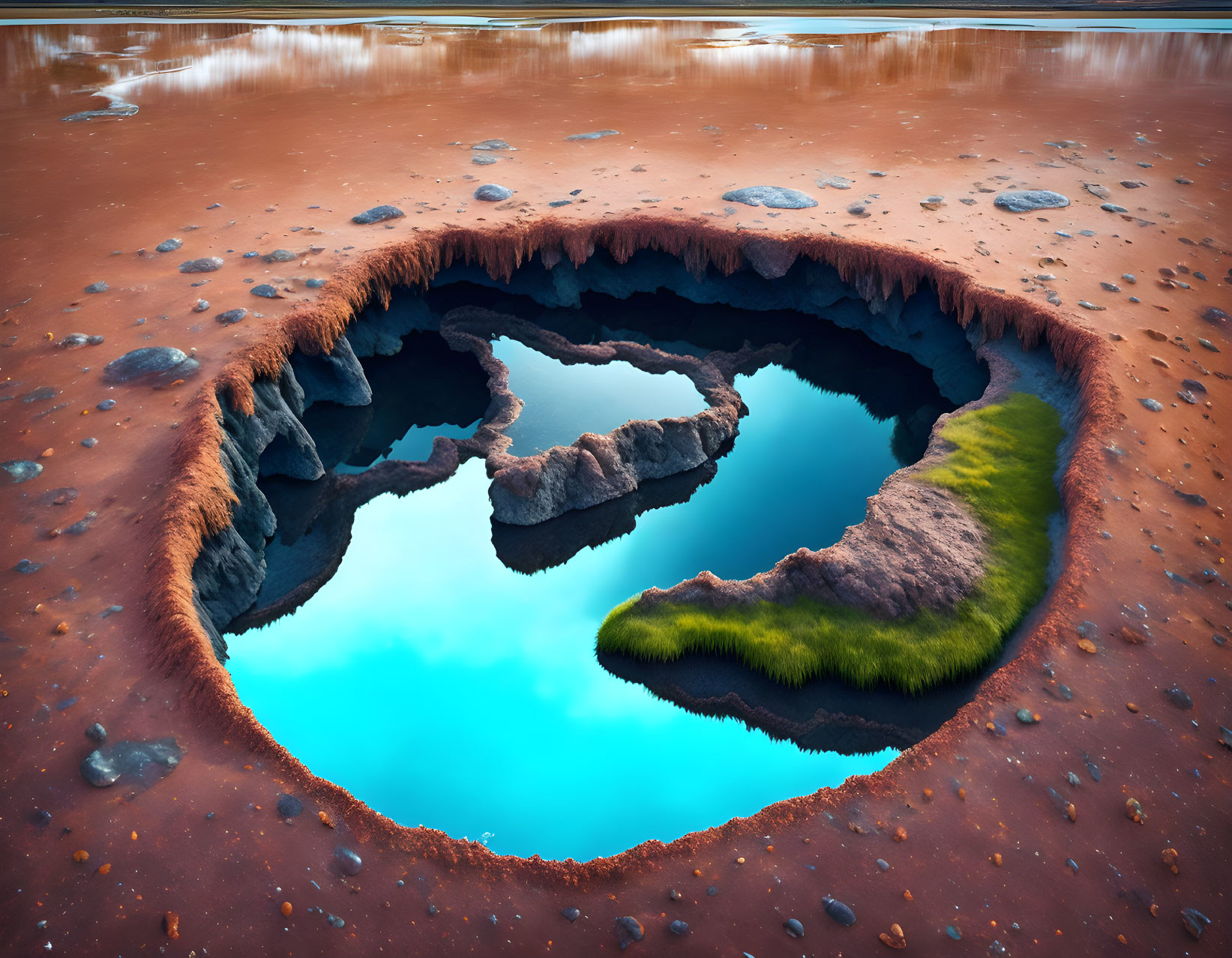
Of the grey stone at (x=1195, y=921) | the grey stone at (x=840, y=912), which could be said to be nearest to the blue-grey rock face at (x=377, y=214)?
the grey stone at (x=840, y=912)

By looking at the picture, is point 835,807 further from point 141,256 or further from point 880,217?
point 141,256

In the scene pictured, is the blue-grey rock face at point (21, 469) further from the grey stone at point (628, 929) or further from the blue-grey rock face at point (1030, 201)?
the blue-grey rock face at point (1030, 201)

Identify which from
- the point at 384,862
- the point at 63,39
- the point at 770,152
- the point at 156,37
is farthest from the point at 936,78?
the point at 63,39

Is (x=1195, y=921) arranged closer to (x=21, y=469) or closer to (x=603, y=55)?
(x=21, y=469)

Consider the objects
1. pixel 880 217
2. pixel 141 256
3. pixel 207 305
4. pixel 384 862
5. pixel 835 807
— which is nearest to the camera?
pixel 384 862

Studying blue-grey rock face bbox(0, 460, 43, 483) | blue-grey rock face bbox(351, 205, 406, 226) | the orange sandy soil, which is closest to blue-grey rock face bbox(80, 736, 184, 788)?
the orange sandy soil

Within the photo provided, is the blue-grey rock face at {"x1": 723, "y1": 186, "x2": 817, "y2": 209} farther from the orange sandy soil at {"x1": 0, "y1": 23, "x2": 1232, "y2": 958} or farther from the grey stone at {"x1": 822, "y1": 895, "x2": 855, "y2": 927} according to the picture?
the grey stone at {"x1": 822, "y1": 895, "x2": 855, "y2": 927}

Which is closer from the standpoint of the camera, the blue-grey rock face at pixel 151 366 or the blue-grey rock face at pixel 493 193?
the blue-grey rock face at pixel 151 366
